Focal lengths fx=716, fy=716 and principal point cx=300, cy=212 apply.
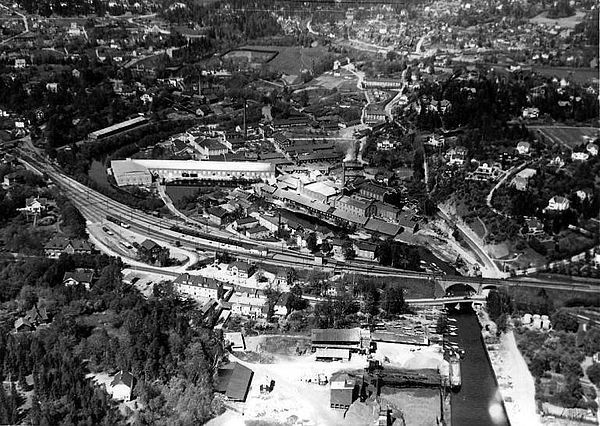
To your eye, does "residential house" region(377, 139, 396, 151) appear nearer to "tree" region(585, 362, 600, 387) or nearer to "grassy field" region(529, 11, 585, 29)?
"grassy field" region(529, 11, 585, 29)

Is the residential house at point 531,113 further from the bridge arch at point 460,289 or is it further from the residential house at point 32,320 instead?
the residential house at point 32,320

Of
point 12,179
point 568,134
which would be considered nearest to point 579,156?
point 568,134

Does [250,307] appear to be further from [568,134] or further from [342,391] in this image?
[568,134]

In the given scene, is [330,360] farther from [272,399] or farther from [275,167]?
[275,167]

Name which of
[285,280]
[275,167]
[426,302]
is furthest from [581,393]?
Answer: [275,167]

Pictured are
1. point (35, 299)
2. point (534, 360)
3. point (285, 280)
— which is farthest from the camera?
point (285, 280)

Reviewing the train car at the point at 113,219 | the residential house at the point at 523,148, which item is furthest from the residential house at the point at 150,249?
the residential house at the point at 523,148

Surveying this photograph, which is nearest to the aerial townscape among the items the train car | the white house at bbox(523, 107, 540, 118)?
the white house at bbox(523, 107, 540, 118)
